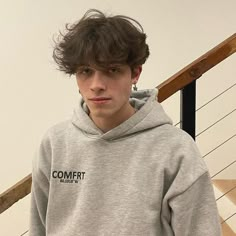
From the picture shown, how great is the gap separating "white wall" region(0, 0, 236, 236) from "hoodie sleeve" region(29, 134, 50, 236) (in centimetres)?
161

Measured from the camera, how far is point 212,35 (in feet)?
8.78

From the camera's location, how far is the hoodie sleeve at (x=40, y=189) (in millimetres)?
1059

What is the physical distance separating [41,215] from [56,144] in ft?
0.68

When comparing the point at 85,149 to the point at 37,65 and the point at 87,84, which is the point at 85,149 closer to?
the point at 87,84

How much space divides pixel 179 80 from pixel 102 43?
44cm

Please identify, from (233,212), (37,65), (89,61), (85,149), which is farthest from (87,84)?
(37,65)

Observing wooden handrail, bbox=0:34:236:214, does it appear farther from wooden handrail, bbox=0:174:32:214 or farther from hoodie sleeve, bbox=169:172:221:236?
hoodie sleeve, bbox=169:172:221:236

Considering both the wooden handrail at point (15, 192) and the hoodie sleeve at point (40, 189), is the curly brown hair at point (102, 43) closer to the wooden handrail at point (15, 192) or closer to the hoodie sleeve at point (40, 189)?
the hoodie sleeve at point (40, 189)

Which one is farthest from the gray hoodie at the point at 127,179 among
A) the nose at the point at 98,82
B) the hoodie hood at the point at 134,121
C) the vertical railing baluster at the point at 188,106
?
the vertical railing baluster at the point at 188,106

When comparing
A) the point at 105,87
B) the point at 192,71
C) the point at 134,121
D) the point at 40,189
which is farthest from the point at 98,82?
the point at 192,71

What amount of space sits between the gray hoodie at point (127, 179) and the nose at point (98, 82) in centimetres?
12

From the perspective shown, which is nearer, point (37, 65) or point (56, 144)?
point (56, 144)

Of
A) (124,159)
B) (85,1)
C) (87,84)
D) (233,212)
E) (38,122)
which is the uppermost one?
(85,1)

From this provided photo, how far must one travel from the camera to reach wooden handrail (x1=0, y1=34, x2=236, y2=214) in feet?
4.15
